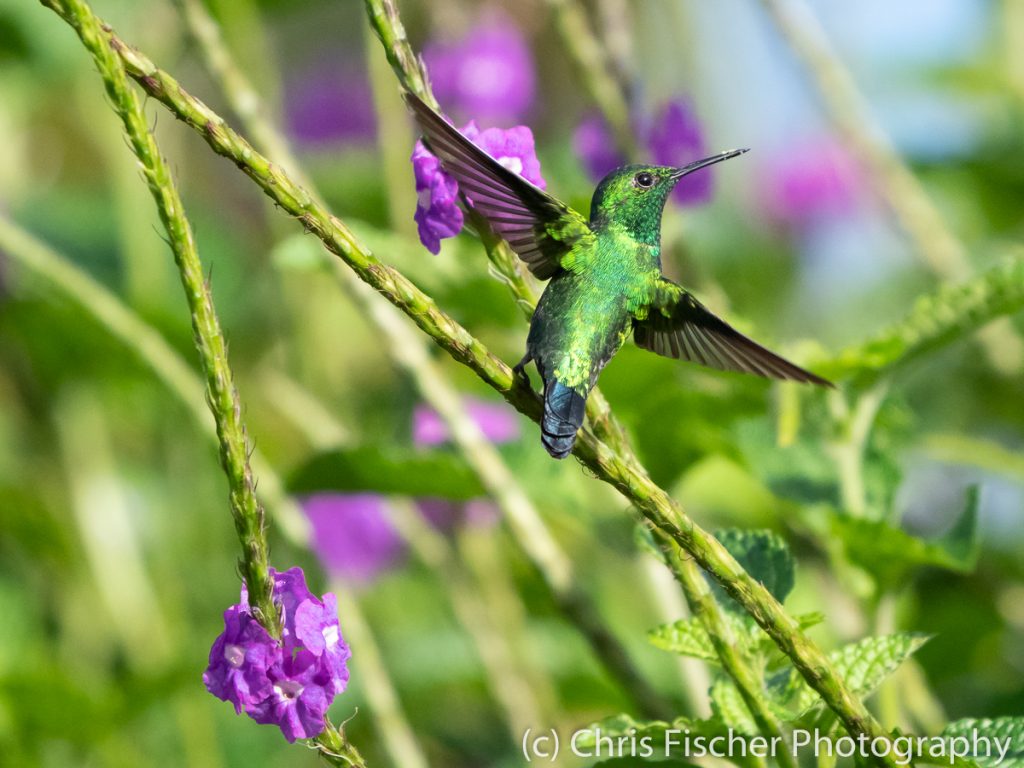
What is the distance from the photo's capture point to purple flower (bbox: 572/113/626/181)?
144cm

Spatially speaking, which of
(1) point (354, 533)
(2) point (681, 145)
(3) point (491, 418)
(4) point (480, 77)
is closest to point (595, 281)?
(2) point (681, 145)

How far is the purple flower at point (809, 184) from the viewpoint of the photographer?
3064 mm

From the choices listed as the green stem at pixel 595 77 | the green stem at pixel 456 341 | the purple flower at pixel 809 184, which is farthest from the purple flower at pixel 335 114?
the green stem at pixel 456 341

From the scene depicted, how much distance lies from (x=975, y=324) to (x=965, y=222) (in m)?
1.78

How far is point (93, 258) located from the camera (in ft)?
9.17

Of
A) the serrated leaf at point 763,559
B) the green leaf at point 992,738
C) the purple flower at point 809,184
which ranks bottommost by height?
the green leaf at point 992,738

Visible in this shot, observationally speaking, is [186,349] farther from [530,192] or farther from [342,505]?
[530,192]

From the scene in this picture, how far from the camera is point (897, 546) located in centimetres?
107

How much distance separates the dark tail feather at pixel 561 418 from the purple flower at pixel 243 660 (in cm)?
20

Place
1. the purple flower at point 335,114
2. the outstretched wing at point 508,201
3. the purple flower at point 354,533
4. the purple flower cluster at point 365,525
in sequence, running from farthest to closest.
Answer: the purple flower at point 335,114 < the purple flower at point 354,533 < the purple flower cluster at point 365,525 < the outstretched wing at point 508,201

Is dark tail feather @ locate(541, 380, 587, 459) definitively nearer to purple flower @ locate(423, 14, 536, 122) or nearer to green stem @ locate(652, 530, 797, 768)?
green stem @ locate(652, 530, 797, 768)

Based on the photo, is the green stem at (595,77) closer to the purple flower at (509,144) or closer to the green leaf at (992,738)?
the purple flower at (509,144)

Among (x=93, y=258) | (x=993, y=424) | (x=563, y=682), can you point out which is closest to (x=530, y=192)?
(x=563, y=682)

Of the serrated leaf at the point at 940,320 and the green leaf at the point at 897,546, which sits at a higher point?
the serrated leaf at the point at 940,320
